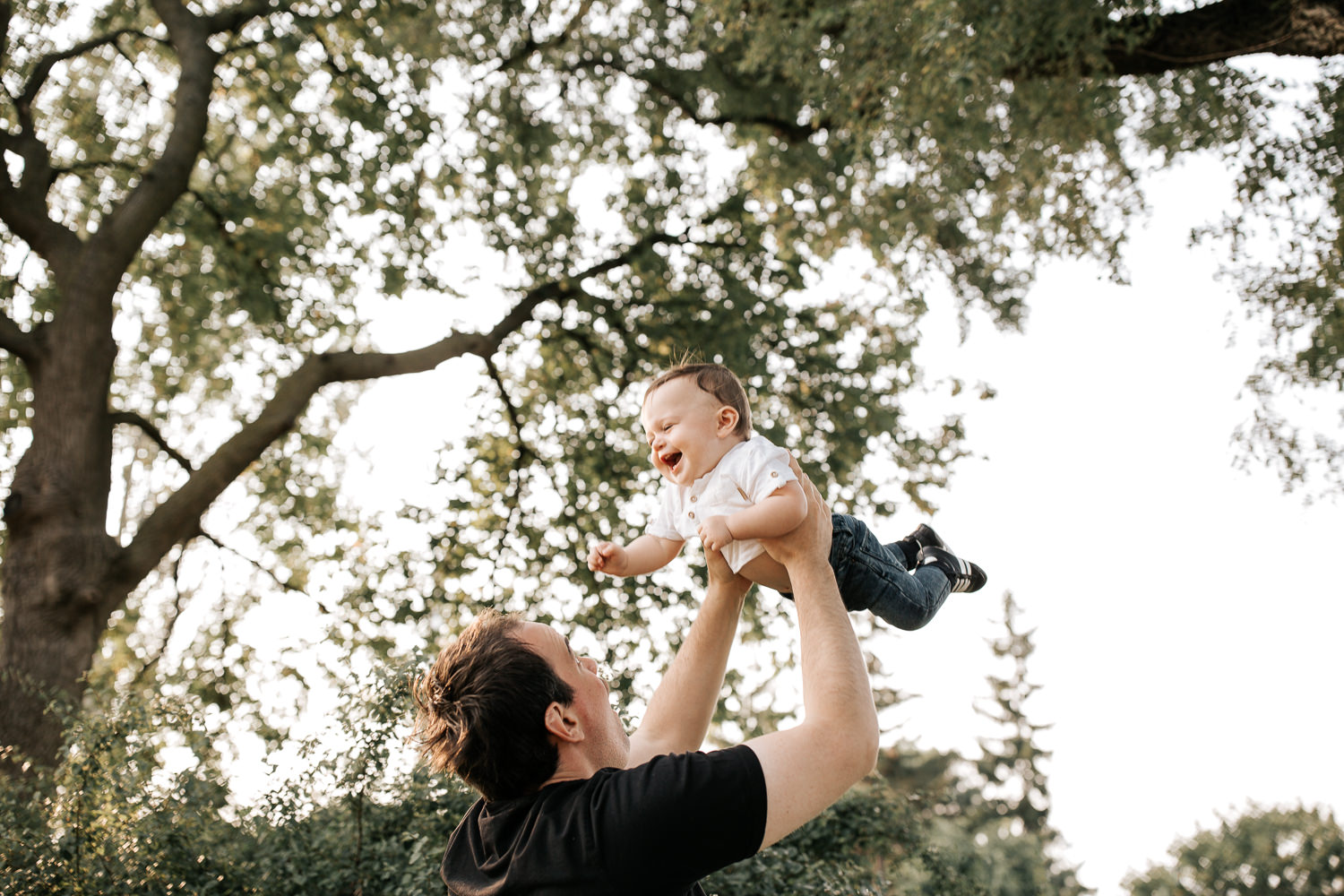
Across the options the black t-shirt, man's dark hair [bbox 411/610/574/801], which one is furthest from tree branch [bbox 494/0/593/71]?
the black t-shirt

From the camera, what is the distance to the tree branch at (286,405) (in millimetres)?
9180

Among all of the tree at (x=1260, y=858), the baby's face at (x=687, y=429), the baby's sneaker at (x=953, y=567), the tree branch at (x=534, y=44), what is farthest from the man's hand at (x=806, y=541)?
the tree at (x=1260, y=858)

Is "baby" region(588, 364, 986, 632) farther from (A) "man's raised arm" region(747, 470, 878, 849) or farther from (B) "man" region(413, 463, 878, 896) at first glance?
(A) "man's raised arm" region(747, 470, 878, 849)

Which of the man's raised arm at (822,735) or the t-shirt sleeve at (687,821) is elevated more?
the man's raised arm at (822,735)

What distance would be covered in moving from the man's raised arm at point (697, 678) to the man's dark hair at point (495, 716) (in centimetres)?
51

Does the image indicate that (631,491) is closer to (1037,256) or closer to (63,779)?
(1037,256)

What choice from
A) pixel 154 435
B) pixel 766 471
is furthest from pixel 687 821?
pixel 154 435

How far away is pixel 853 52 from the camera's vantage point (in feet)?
28.2

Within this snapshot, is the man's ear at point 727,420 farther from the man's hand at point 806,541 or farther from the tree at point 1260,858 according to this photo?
the tree at point 1260,858

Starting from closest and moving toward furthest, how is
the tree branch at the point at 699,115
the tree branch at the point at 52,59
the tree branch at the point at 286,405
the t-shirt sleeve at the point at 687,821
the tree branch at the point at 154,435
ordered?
the t-shirt sleeve at the point at 687,821 → the tree branch at the point at 286,405 → the tree branch at the point at 52,59 → the tree branch at the point at 154,435 → the tree branch at the point at 699,115

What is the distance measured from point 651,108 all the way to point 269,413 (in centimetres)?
601

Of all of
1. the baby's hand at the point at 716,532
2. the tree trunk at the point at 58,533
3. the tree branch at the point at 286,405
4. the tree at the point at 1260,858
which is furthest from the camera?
the tree at the point at 1260,858

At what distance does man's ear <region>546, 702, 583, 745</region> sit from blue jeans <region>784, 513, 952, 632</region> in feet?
3.42

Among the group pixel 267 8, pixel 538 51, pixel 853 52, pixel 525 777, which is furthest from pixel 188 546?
pixel 525 777
